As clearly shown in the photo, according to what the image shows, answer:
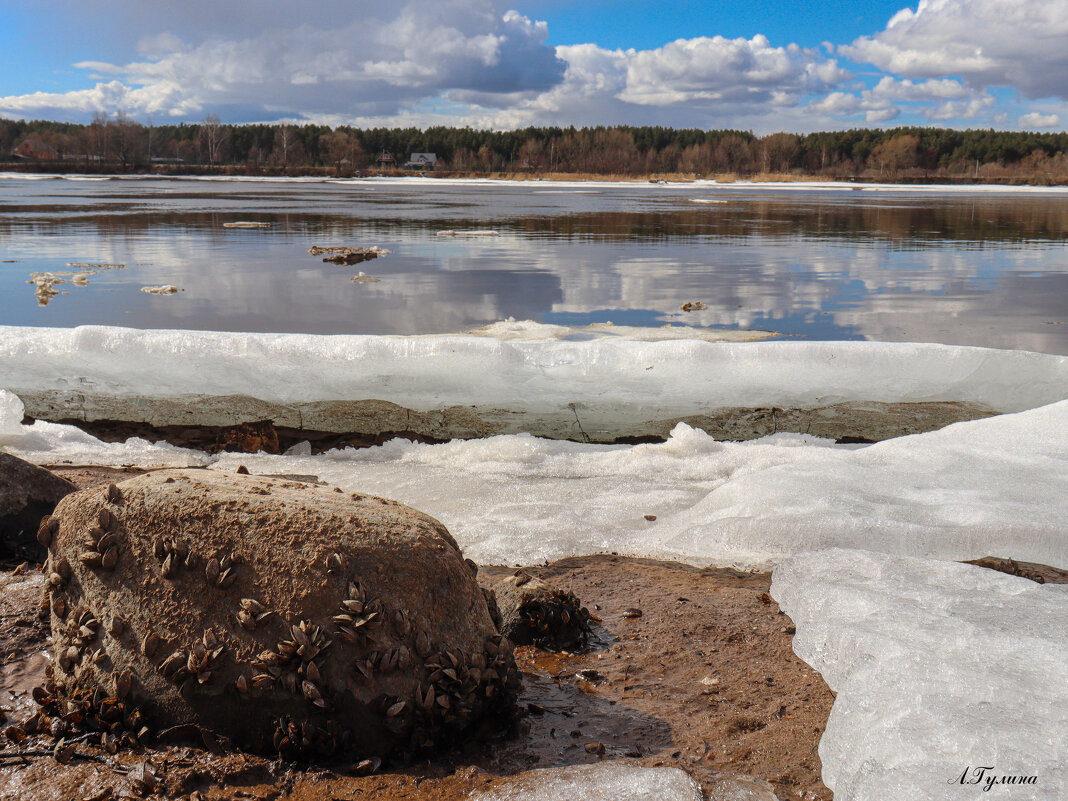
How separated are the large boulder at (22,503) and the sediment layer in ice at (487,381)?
1939 mm

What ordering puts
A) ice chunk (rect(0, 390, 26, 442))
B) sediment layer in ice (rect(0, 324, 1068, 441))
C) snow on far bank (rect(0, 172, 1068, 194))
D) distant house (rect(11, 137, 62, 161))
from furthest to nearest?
1. distant house (rect(11, 137, 62, 161))
2. snow on far bank (rect(0, 172, 1068, 194))
3. sediment layer in ice (rect(0, 324, 1068, 441))
4. ice chunk (rect(0, 390, 26, 442))

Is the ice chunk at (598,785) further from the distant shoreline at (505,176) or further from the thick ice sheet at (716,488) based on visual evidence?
the distant shoreline at (505,176)

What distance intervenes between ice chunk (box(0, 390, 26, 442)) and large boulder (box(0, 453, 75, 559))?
1.73 metres

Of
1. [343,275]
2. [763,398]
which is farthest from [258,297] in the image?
[763,398]

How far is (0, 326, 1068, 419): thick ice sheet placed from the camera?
18.9ft

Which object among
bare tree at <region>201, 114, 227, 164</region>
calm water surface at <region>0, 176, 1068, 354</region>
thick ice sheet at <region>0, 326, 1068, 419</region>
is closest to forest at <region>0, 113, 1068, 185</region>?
bare tree at <region>201, 114, 227, 164</region>

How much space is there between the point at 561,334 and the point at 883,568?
188 inches

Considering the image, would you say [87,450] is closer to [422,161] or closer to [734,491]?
[734,491]

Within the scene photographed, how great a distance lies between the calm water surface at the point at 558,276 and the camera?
27.7ft

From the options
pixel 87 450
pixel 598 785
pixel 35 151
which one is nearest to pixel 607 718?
pixel 598 785

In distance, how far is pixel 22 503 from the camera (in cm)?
355

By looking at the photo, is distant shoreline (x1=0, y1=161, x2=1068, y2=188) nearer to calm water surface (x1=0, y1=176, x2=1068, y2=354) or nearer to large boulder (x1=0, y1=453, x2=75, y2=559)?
calm water surface (x1=0, y1=176, x2=1068, y2=354)

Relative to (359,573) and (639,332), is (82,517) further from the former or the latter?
(639,332)

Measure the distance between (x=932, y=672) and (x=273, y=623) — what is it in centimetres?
187
